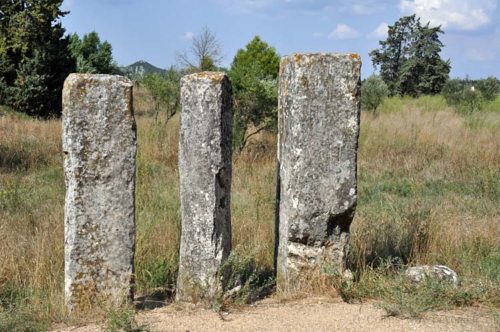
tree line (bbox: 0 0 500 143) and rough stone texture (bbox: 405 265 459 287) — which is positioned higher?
tree line (bbox: 0 0 500 143)

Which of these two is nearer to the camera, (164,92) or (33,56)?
(164,92)

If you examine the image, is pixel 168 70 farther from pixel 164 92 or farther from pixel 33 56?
pixel 33 56

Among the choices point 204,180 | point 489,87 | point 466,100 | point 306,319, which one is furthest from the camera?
point 489,87

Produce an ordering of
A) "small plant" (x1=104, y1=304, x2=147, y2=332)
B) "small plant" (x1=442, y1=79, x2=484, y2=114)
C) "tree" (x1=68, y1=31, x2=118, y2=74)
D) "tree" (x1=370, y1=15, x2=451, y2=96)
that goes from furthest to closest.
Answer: "tree" (x1=370, y1=15, x2=451, y2=96), "tree" (x1=68, y1=31, x2=118, y2=74), "small plant" (x1=442, y1=79, x2=484, y2=114), "small plant" (x1=104, y1=304, x2=147, y2=332)

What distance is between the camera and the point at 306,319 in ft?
15.3

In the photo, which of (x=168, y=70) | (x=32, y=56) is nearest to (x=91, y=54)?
(x=32, y=56)

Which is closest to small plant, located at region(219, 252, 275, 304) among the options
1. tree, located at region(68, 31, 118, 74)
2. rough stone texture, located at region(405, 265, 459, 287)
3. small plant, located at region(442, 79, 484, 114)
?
rough stone texture, located at region(405, 265, 459, 287)

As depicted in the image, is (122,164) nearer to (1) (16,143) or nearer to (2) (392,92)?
(1) (16,143)

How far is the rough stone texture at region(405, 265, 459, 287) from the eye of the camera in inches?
209

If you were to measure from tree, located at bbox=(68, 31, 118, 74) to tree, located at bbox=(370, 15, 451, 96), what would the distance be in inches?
714

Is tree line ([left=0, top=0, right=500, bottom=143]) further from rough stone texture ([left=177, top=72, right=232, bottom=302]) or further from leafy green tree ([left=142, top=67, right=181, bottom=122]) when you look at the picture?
rough stone texture ([left=177, top=72, right=232, bottom=302])

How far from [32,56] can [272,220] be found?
16582 millimetres

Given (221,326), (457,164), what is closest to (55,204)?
(221,326)

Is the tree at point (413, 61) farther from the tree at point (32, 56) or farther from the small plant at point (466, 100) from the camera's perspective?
the tree at point (32, 56)
